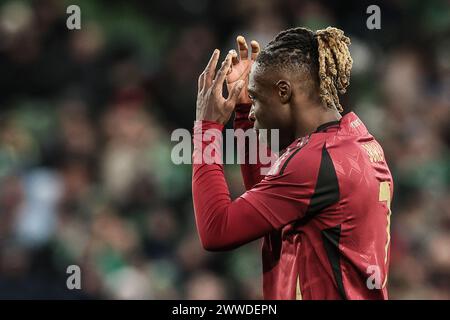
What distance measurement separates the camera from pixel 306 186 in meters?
2.52

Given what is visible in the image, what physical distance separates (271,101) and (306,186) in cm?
32

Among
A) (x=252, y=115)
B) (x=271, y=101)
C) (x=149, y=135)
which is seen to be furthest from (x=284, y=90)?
(x=149, y=135)

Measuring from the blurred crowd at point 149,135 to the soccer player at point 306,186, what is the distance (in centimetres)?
300

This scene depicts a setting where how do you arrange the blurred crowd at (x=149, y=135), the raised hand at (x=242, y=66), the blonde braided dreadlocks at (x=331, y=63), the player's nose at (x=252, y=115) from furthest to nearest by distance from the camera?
the blurred crowd at (x=149, y=135)
the raised hand at (x=242, y=66)
the player's nose at (x=252, y=115)
the blonde braided dreadlocks at (x=331, y=63)

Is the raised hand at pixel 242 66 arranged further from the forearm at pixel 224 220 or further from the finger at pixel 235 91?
the forearm at pixel 224 220

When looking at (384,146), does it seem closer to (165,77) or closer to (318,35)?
(165,77)

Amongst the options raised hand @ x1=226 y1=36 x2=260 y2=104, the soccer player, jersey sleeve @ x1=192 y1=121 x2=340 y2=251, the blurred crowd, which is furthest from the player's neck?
the blurred crowd

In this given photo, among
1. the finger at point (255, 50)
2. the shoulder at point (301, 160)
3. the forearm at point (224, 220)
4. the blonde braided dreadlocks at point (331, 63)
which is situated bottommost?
the forearm at point (224, 220)

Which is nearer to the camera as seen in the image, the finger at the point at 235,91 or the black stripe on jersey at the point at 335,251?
the black stripe on jersey at the point at 335,251

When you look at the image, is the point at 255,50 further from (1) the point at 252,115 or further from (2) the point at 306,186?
(2) the point at 306,186

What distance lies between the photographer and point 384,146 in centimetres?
668

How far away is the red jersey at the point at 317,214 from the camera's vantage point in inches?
98.8

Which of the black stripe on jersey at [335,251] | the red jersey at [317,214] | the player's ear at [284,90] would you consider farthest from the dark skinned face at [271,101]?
the black stripe on jersey at [335,251]

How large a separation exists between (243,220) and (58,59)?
4942mm
